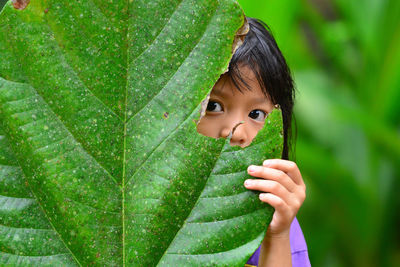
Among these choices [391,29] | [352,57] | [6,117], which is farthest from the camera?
[352,57]

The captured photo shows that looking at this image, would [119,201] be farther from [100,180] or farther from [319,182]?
[319,182]

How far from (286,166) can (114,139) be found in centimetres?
14

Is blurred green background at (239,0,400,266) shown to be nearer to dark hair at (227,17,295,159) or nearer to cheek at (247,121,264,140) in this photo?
dark hair at (227,17,295,159)

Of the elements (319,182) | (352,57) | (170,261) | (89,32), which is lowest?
(319,182)

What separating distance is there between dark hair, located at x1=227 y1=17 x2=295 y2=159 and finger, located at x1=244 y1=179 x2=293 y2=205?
0.44 feet

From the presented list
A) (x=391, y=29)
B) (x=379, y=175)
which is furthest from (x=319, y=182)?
(x=391, y=29)

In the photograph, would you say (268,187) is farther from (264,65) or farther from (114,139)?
(264,65)

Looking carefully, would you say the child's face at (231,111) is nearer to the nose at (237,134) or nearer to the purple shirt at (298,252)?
the nose at (237,134)

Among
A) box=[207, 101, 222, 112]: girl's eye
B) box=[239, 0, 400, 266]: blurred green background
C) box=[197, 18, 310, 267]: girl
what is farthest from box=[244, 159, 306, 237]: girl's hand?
box=[239, 0, 400, 266]: blurred green background

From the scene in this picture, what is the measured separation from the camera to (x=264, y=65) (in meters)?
0.53

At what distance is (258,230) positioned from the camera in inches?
12.6

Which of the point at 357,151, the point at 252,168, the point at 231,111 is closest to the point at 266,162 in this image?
the point at 252,168

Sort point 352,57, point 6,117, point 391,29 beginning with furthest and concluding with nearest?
point 352,57
point 391,29
point 6,117

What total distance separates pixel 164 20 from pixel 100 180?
0.39ft
